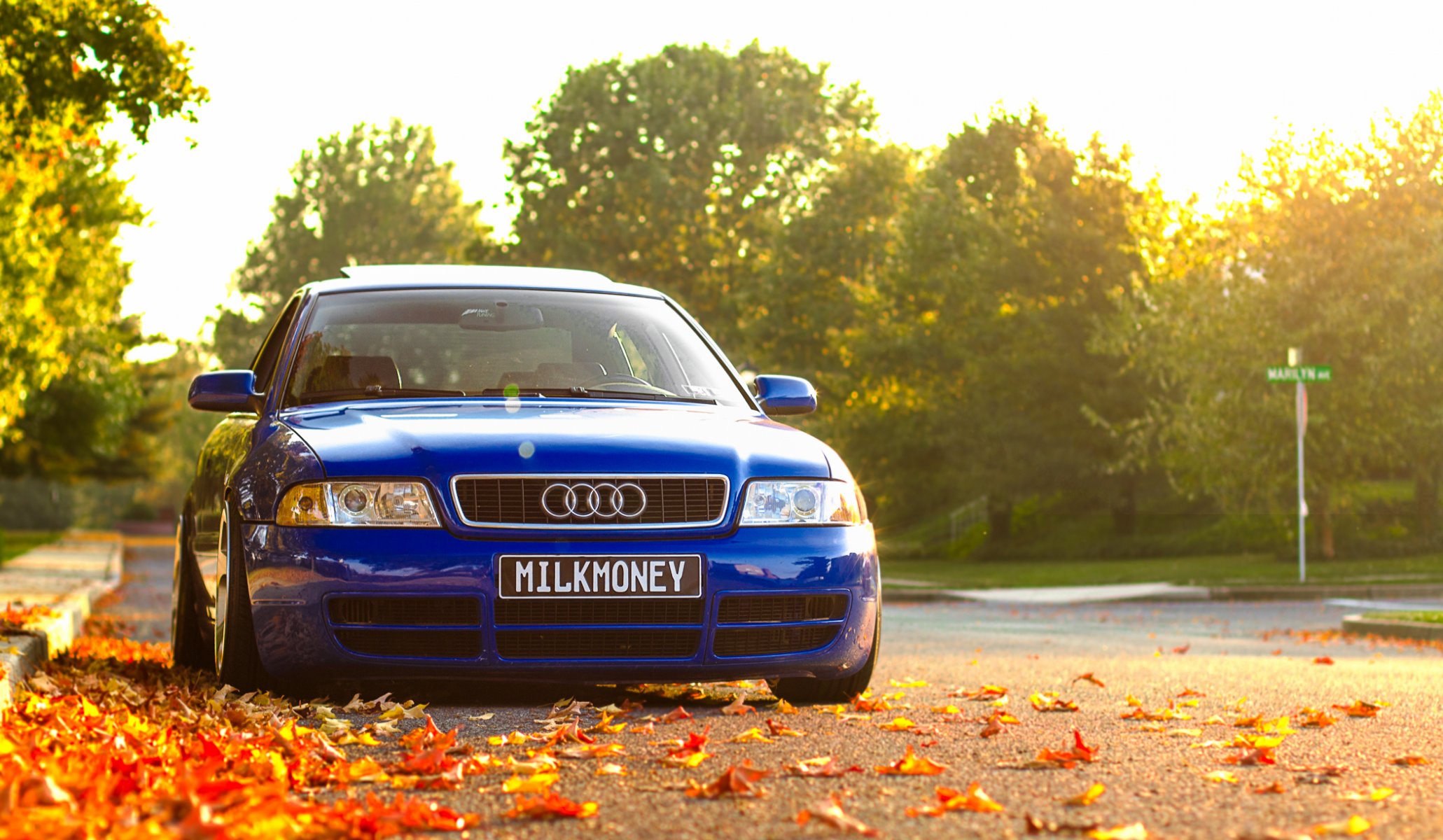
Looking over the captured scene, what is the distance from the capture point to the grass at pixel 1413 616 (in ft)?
51.1

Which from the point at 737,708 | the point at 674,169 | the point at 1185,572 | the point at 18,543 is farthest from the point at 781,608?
the point at 674,169

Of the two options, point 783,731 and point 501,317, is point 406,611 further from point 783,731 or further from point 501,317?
point 501,317

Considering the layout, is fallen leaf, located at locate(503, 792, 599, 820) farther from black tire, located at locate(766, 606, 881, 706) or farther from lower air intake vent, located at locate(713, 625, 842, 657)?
black tire, located at locate(766, 606, 881, 706)

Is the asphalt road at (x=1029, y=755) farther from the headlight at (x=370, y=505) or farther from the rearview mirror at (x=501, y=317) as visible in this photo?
the rearview mirror at (x=501, y=317)

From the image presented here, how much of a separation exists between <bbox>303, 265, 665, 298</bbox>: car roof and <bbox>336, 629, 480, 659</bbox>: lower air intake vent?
191cm

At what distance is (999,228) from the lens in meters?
36.9

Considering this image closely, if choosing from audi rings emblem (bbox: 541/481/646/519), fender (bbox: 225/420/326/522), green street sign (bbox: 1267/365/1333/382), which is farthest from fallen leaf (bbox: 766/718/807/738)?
green street sign (bbox: 1267/365/1333/382)

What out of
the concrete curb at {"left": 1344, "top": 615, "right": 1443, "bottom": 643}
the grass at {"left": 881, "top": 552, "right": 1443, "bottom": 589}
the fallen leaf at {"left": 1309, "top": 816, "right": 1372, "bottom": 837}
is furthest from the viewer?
the grass at {"left": 881, "top": 552, "right": 1443, "bottom": 589}

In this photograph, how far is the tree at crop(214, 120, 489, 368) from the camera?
232 ft

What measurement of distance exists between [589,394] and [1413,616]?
1197 cm

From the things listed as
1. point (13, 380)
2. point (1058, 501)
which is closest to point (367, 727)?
point (13, 380)

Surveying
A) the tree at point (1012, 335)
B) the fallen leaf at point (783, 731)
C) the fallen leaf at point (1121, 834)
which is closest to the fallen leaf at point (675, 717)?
the fallen leaf at point (783, 731)

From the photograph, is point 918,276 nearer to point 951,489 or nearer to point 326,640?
point 951,489

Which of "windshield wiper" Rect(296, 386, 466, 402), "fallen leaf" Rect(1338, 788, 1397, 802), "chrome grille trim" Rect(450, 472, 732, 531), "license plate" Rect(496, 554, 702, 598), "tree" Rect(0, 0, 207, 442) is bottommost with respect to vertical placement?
"fallen leaf" Rect(1338, 788, 1397, 802)
